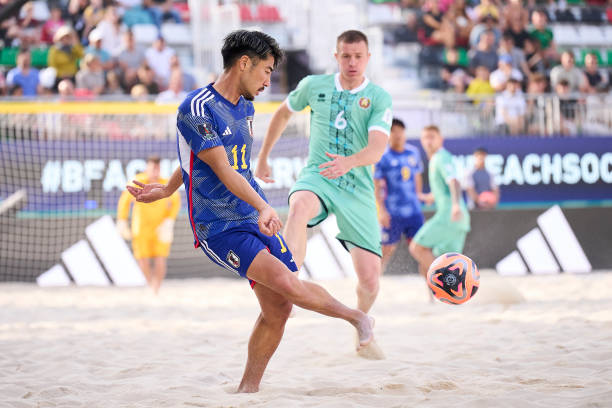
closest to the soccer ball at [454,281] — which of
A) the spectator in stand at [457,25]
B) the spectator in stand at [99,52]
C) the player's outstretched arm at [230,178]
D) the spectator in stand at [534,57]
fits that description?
the player's outstretched arm at [230,178]

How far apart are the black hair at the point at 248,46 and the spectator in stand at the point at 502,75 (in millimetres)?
11155

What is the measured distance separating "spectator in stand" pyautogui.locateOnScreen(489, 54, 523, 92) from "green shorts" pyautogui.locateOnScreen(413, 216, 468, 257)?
6215 millimetres

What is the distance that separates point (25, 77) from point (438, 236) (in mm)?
8177

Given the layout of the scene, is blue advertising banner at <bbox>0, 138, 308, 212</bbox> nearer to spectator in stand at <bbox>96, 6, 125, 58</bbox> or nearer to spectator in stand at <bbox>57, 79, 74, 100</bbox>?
spectator in stand at <bbox>57, 79, 74, 100</bbox>

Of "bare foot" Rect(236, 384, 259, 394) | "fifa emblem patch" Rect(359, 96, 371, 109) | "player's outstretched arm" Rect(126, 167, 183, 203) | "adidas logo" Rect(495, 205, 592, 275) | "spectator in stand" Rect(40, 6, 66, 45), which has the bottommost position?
"adidas logo" Rect(495, 205, 592, 275)

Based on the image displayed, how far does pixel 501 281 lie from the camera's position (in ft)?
31.5

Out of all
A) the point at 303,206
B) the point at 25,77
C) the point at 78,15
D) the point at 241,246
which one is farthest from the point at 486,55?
the point at 241,246

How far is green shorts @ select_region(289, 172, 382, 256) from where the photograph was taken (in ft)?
19.2

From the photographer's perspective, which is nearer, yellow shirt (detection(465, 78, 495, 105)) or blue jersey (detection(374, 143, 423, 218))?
blue jersey (detection(374, 143, 423, 218))

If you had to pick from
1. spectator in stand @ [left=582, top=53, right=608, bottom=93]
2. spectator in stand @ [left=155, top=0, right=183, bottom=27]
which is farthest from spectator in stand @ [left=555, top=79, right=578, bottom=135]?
spectator in stand @ [left=155, top=0, right=183, bottom=27]

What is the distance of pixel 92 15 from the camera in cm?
1603

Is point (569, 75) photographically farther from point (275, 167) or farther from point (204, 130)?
point (204, 130)

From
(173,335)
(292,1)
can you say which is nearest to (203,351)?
(173,335)

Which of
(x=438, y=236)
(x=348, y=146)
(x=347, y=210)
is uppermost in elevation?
(x=348, y=146)
